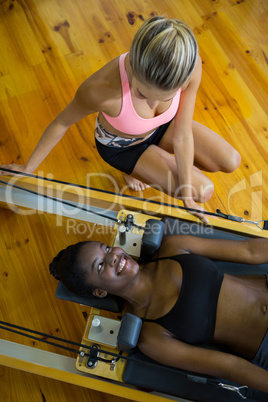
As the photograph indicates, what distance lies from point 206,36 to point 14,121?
138 cm

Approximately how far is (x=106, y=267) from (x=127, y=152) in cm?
59

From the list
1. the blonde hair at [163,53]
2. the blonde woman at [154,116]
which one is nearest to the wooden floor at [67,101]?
the blonde woman at [154,116]

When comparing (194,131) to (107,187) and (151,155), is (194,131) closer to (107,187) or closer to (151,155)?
(151,155)

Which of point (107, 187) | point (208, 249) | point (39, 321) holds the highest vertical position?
point (208, 249)

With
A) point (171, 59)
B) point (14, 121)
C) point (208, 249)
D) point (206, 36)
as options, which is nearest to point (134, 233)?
point (208, 249)

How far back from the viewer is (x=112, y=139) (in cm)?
155

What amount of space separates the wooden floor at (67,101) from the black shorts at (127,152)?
37cm

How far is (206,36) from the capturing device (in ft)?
7.75

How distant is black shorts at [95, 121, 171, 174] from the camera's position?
162 cm

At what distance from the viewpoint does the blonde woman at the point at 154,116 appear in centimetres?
100

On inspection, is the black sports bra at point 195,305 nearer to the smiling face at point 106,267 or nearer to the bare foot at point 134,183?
the smiling face at point 106,267

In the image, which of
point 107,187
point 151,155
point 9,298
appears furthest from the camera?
point 107,187

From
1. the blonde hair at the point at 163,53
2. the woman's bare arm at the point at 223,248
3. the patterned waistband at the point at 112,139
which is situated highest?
the blonde hair at the point at 163,53

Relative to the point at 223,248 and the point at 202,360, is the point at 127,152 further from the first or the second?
the point at 202,360
